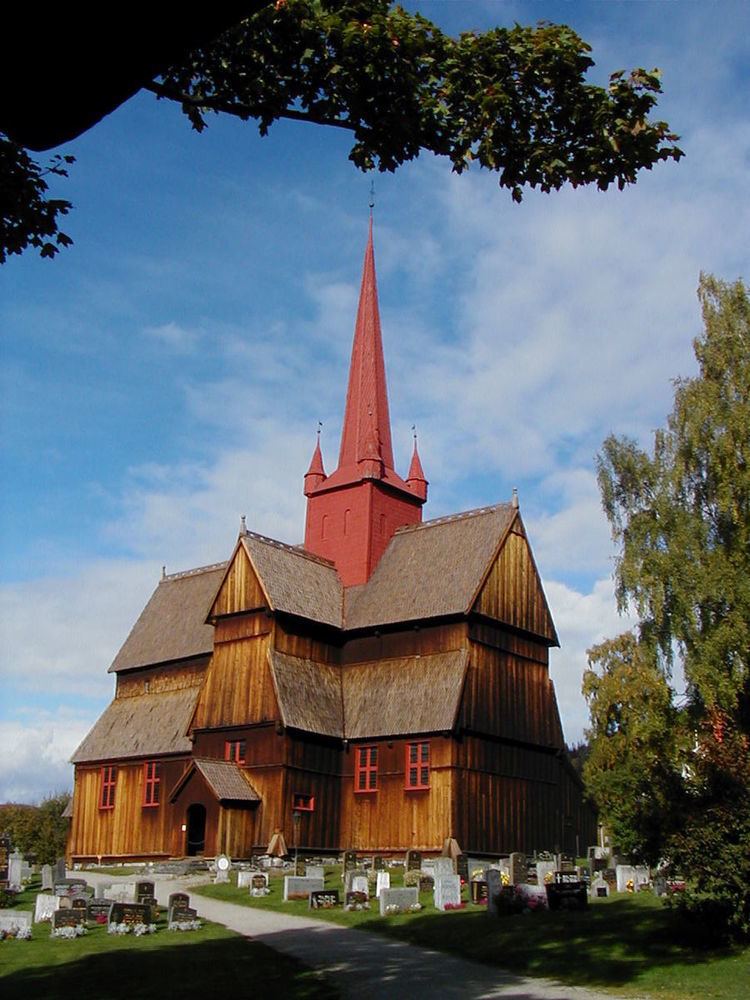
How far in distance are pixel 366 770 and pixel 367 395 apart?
1972cm

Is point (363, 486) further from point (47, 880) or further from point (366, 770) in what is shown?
point (47, 880)

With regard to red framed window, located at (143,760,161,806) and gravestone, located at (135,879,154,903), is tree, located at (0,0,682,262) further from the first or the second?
red framed window, located at (143,760,161,806)

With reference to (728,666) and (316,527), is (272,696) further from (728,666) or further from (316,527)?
(728,666)

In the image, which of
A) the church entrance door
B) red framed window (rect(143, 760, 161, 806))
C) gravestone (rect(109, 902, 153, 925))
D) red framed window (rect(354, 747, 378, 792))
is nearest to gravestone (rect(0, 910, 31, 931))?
gravestone (rect(109, 902, 153, 925))

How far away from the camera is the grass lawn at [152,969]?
15.5m

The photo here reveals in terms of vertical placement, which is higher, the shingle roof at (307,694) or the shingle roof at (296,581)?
the shingle roof at (296,581)

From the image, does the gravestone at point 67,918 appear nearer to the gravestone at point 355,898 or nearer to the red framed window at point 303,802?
the gravestone at point 355,898

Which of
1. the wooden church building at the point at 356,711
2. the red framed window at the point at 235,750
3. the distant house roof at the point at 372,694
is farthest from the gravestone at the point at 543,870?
the red framed window at the point at 235,750

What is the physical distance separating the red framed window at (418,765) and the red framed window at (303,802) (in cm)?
391

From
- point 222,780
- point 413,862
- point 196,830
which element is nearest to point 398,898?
point 413,862

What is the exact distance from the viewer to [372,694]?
4334 cm

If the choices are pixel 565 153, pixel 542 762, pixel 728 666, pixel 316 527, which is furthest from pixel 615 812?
pixel 565 153

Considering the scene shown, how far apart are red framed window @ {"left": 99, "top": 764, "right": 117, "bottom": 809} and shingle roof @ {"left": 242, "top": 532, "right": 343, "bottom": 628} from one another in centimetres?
1242

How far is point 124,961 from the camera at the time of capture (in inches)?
737
